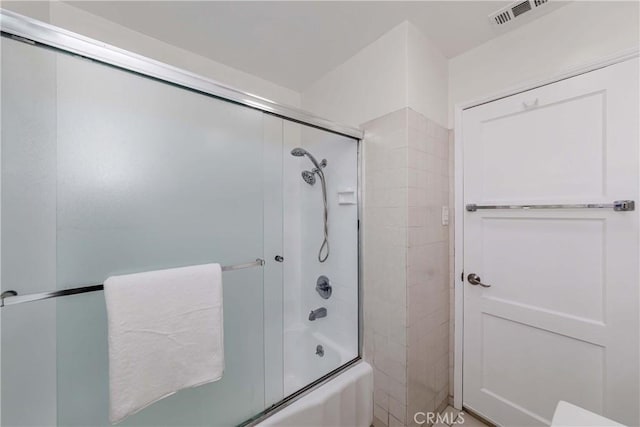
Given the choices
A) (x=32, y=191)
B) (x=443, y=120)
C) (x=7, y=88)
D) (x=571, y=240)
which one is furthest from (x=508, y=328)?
(x=7, y=88)

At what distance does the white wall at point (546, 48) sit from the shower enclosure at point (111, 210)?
42.1 inches

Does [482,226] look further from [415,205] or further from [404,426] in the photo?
[404,426]

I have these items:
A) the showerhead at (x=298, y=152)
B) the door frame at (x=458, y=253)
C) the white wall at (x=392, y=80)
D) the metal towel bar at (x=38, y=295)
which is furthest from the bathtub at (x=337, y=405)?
the white wall at (x=392, y=80)

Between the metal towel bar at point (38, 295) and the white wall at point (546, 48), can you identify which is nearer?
the metal towel bar at point (38, 295)

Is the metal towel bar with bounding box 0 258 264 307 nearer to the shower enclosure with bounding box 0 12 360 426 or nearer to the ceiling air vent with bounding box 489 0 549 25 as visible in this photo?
the shower enclosure with bounding box 0 12 360 426

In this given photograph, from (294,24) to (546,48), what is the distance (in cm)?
139

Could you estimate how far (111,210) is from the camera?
36.5 inches

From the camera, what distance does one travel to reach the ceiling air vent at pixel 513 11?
1.19 m

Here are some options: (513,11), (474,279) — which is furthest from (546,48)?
(474,279)

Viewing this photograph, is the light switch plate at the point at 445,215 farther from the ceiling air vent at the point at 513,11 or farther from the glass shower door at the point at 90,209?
the glass shower door at the point at 90,209

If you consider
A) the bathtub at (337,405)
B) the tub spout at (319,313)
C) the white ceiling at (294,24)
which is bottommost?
the bathtub at (337,405)

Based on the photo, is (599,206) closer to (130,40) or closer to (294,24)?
(294,24)

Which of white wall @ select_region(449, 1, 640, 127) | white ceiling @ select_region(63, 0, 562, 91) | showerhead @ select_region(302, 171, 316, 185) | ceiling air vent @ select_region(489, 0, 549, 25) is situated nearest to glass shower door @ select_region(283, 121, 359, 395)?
showerhead @ select_region(302, 171, 316, 185)

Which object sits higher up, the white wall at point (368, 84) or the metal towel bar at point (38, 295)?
the white wall at point (368, 84)
